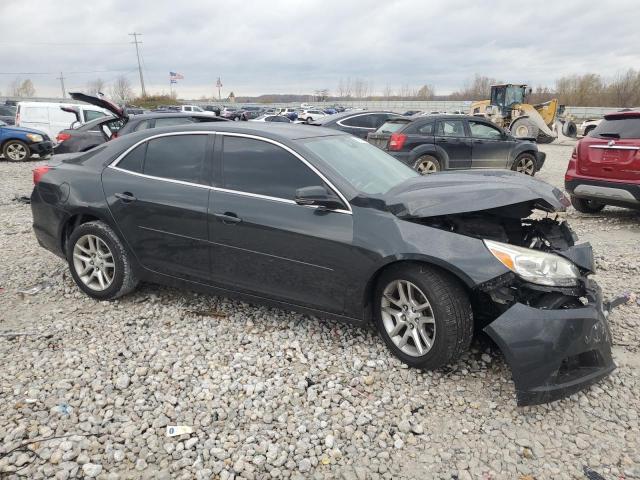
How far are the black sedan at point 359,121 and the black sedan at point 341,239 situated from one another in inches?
298

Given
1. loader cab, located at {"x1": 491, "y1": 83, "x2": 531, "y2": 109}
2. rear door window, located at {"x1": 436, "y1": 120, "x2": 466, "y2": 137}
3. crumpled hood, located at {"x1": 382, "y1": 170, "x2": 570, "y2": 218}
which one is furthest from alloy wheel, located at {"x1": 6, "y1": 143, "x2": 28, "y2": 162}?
loader cab, located at {"x1": 491, "y1": 83, "x2": 531, "y2": 109}

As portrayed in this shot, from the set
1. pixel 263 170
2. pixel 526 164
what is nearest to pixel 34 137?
pixel 263 170

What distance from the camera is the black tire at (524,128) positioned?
22.1 meters

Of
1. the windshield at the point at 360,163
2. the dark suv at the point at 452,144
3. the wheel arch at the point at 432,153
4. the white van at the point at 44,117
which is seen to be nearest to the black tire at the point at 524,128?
the dark suv at the point at 452,144

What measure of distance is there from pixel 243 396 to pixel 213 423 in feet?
0.91

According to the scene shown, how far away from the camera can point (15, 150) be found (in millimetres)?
14414

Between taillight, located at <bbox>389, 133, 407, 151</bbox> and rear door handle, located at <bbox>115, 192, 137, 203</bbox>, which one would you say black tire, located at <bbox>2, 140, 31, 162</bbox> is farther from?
rear door handle, located at <bbox>115, 192, 137, 203</bbox>

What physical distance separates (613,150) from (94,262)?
655 cm

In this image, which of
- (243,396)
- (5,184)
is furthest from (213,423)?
(5,184)

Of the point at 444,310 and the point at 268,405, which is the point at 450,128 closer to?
the point at 444,310

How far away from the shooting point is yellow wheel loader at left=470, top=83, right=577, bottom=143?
22.2m

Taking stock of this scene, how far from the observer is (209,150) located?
12.0ft

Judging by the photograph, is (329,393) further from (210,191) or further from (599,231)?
(599,231)

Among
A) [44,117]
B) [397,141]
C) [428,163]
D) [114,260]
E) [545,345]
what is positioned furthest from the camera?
[44,117]
